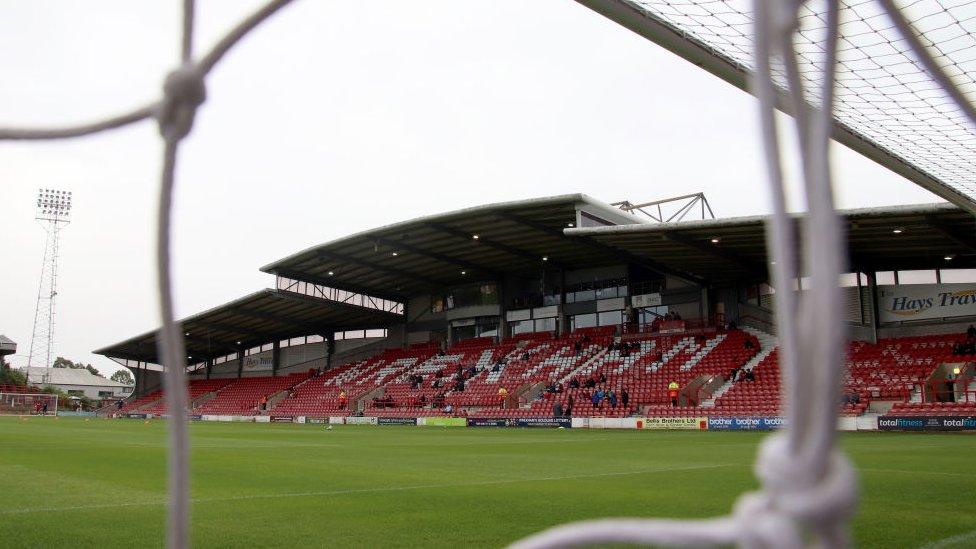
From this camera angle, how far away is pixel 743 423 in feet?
71.7

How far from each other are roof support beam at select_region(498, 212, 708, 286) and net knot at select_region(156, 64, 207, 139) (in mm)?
26796

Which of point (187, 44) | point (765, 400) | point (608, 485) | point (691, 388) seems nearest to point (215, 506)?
point (608, 485)

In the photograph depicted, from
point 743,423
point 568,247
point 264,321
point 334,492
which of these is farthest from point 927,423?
point 264,321

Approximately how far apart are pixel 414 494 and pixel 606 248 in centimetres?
2407

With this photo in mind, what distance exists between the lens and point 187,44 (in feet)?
5.13

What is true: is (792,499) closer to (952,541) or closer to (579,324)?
(952,541)

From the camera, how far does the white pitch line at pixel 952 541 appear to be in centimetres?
464

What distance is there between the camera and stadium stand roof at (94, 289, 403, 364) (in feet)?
129

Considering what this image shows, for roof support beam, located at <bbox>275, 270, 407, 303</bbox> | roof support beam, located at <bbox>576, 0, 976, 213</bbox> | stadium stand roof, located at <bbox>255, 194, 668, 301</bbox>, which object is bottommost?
roof support beam, located at <bbox>576, 0, 976, 213</bbox>

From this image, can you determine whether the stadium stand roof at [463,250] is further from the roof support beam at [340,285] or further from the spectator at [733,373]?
the spectator at [733,373]

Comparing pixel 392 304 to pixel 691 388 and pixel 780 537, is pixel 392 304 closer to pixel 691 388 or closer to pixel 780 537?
pixel 691 388

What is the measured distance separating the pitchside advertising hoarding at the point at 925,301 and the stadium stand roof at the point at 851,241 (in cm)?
75

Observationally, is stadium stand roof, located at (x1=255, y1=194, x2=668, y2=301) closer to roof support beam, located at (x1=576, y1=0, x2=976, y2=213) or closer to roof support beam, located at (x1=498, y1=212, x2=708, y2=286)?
roof support beam, located at (x1=498, y1=212, x2=708, y2=286)

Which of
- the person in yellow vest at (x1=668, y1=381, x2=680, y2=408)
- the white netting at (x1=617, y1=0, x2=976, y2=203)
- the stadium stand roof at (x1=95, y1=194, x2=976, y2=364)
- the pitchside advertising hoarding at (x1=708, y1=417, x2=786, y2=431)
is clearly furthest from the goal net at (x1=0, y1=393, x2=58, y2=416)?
the white netting at (x1=617, y1=0, x2=976, y2=203)
